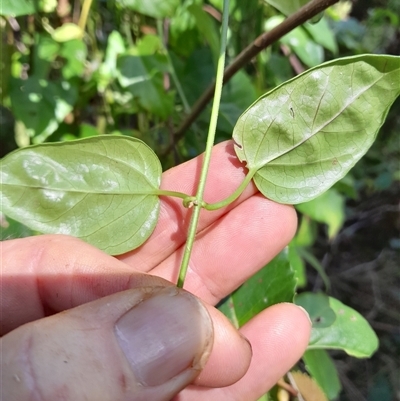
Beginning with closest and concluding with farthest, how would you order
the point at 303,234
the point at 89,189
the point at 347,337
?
the point at 89,189 < the point at 347,337 < the point at 303,234

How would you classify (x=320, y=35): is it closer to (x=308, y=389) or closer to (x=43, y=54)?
(x=43, y=54)

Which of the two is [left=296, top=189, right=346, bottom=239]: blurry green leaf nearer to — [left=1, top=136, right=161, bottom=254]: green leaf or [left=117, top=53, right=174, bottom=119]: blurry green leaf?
[left=117, top=53, right=174, bottom=119]: blurry green leaf

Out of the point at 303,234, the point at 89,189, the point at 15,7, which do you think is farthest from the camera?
the point at 303,234

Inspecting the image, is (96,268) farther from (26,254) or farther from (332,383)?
(332,383)

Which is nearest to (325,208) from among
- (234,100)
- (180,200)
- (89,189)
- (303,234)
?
(303,234)

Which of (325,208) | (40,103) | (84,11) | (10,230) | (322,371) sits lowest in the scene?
(322,371)

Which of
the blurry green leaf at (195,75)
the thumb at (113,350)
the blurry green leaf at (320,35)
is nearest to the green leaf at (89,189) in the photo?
the thumb at (113,350)

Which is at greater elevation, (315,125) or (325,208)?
(315,125)
